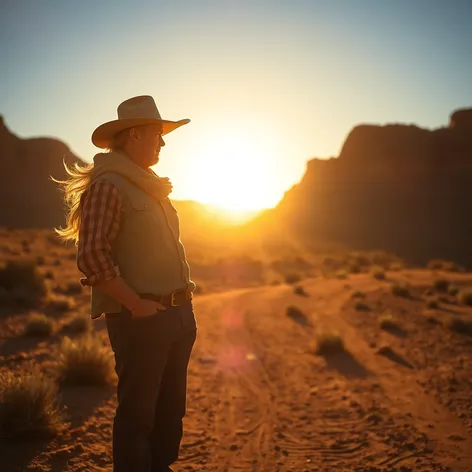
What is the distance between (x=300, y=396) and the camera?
249 inches

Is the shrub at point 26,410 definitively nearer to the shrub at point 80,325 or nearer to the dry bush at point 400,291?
the shrub at point 80,325

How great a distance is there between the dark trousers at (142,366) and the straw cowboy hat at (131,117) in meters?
1.17

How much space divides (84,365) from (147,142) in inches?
172

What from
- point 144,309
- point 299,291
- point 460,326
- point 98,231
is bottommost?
point 299,291

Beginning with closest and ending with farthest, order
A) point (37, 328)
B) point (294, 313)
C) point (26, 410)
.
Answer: point (26, 410) → point (37, 328) → point (294, 313)

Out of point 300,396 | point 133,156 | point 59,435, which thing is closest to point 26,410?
point 59,435

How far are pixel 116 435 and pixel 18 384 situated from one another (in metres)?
2.19

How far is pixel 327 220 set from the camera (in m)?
76.3

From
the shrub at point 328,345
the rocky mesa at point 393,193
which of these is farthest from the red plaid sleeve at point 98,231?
the rocky mesa at point 393,193

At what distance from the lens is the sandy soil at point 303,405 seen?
13.9 ft

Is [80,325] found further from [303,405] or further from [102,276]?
[102,276]

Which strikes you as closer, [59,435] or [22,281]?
[59,435]

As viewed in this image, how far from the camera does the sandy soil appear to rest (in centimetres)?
425

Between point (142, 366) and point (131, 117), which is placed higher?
point (131, 117)
